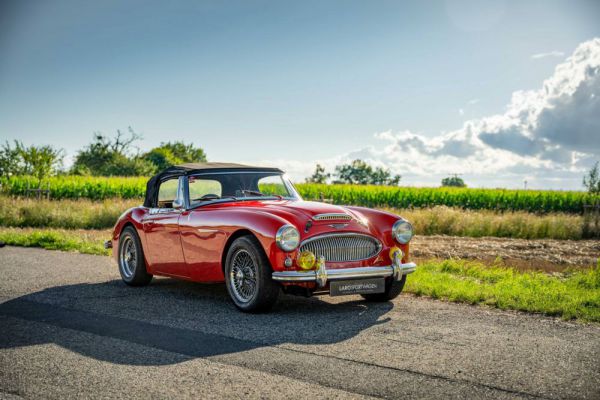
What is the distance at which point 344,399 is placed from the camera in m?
4.10

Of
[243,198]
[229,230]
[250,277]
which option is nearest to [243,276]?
[250,277]

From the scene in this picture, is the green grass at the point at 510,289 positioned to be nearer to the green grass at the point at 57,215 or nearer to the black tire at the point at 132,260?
the black tire at the point at 132,260

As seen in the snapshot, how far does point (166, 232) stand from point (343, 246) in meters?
2.65

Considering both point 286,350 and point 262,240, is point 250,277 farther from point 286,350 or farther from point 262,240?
point 286,350

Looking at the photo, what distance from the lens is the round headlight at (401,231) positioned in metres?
7.62

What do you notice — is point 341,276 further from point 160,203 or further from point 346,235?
point 160,203

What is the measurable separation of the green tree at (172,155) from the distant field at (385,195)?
39.2 meters

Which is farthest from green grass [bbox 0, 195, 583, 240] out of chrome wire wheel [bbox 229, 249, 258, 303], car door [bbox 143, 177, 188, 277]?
chrome wire wheel [bbox 229, 249, 258, 303]

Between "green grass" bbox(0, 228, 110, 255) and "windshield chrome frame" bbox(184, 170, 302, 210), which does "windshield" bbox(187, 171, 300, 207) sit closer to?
"windshield chrome frame" bbox(184, 170, 302, 210)

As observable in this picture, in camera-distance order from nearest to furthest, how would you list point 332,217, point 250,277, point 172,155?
point 250,277 → point 332,217 → point 172,155

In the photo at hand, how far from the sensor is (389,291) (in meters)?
7.77

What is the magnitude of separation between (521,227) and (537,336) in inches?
676

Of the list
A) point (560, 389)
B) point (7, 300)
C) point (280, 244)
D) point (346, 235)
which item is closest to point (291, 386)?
point (560, 389)

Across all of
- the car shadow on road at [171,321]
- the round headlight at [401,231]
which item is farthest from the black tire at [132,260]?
the round headlight at [401,231]
